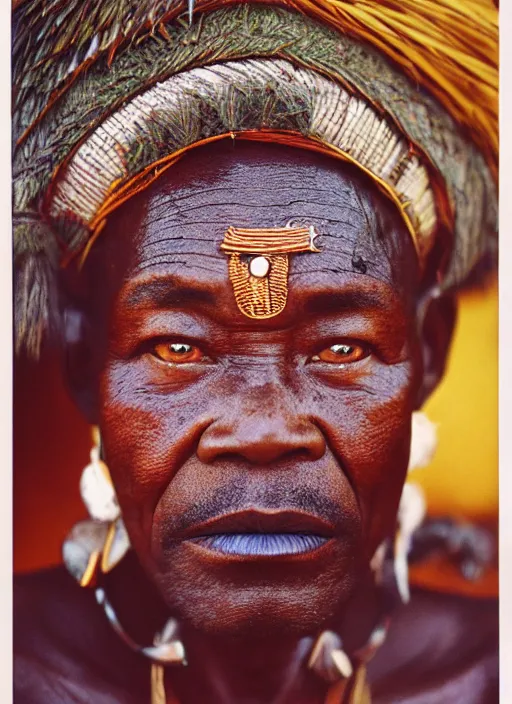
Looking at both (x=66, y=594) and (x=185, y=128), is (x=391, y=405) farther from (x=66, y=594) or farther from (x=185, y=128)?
(x=66, y=594)

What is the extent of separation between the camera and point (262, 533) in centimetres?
202

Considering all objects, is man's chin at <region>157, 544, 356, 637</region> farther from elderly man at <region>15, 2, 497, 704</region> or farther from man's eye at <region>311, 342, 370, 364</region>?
man's eye at <region>311, 342, 370, 364</region>

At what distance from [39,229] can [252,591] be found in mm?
1089

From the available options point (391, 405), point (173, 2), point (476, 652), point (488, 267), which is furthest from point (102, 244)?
point (476, 652)

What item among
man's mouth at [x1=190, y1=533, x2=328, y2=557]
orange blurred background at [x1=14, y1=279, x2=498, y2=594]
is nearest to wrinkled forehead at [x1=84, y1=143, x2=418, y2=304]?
orange blurred background at [x1=14, y1=279, x2=498, y2=594]

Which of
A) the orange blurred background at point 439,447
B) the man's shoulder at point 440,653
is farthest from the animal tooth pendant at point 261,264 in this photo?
the man's shoulder at point 440,653

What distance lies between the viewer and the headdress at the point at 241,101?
199 centimetres

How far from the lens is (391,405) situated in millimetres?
2057

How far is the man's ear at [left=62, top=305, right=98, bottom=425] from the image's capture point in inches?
83.7

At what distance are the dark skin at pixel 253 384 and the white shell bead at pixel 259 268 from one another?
69 mm

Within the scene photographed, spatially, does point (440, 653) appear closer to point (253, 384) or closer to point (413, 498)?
point (413, 498)

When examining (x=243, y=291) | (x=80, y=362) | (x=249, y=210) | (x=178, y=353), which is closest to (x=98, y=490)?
(x=80, y=362)

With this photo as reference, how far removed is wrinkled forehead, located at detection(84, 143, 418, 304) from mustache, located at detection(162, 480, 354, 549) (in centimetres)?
54

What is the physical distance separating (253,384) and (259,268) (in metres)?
0.29
